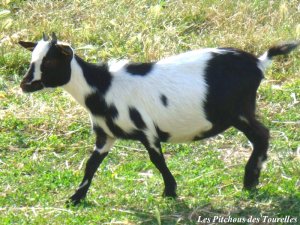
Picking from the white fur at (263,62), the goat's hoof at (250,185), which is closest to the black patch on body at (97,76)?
the white fur at (263,62)

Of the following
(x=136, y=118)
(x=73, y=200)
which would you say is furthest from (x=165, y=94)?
(x=73, y=200)

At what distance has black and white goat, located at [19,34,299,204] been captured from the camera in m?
7.07

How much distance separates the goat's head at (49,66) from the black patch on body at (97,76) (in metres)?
0.14

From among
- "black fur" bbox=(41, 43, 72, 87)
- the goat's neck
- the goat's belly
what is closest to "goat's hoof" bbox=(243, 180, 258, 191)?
the goat's belly

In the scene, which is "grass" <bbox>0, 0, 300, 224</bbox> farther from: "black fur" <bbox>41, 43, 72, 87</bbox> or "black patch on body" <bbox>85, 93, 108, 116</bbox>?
"black fur" <bbox>41, 43, 72, 87</bbox>

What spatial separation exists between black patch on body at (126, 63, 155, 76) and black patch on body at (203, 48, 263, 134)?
1.51 feet

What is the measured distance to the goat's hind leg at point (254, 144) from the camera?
729 cm

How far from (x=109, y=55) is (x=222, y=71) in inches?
142

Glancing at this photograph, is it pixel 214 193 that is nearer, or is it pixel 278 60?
pixel 214 193

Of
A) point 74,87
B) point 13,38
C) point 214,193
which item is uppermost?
point 74,87

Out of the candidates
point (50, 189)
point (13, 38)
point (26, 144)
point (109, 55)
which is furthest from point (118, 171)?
point (13, 38)

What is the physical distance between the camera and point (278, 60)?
33.1ft

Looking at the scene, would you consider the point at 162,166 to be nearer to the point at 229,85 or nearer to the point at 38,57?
the point at 229,85

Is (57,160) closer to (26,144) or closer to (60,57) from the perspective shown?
(26,144)
